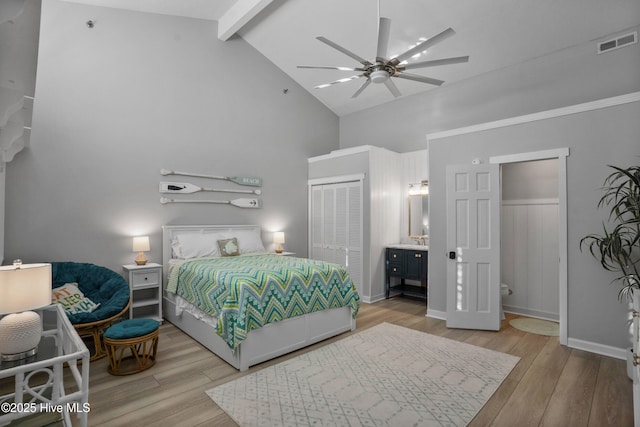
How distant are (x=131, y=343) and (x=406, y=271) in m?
3.89

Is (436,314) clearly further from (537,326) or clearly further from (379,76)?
(379,76)

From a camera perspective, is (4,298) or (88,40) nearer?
(4,298)

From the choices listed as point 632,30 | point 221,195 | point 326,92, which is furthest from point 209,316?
point 632,30

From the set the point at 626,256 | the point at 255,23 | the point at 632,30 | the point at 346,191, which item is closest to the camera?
the point at 626,256

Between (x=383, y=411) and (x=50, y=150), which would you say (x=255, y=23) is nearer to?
(x=50, y=150)

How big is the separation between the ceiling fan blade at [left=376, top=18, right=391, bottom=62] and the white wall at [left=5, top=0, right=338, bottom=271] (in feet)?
10.7

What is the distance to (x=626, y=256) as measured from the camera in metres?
2.90

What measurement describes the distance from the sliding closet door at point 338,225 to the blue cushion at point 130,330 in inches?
130

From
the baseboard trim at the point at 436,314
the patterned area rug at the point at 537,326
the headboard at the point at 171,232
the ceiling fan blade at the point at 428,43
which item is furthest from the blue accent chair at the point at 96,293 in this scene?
the patterned area rug at the point at 537,326

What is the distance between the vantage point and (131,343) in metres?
2.76

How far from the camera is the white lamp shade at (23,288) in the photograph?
5.56ft

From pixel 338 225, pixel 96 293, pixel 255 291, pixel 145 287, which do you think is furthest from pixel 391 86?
pixel 96 293

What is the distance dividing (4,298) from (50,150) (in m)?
2.87

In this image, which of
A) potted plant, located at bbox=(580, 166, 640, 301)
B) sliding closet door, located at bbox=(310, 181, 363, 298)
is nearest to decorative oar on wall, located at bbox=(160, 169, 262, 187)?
sliding closet door, located at bbox=(310, 181, 363, 298)
